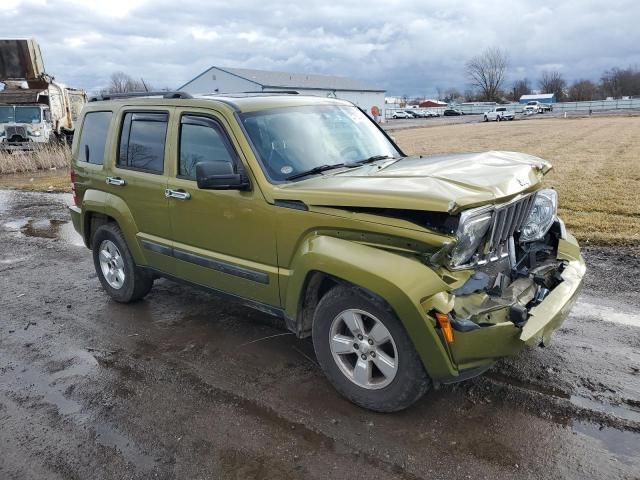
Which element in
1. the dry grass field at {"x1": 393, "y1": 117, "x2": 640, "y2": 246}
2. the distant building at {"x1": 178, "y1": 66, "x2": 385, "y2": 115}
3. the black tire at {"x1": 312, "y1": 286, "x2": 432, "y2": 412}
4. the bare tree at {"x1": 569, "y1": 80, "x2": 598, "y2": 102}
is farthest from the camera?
the bare tree at {"x1": 569, "y1": 80, "x2": 598, "y2": 102}

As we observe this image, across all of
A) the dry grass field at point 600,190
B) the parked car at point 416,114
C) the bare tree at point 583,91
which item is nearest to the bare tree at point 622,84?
the bare tree at point 583,91

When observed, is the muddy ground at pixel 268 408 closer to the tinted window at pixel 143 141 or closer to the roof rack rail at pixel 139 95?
the tinted window at pixel 143 141

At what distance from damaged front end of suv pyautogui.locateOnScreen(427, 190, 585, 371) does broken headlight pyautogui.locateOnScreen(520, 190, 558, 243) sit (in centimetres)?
2

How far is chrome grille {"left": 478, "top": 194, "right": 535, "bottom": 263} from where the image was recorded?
3.33 m

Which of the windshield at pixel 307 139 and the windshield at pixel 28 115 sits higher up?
the windshield at pixel 28 115

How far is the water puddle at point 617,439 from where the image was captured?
294 centimetres

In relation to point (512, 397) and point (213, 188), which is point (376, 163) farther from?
point (512, 397)

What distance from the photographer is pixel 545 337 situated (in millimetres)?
3232

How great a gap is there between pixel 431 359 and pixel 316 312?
87 centimetres

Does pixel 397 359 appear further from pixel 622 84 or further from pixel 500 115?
pixel 622 84

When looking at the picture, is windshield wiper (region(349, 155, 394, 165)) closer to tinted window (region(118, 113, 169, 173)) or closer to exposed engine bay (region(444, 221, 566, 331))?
exposed engine bay (region(444, 221, 566, 331))

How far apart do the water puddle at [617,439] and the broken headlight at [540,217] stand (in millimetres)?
1325

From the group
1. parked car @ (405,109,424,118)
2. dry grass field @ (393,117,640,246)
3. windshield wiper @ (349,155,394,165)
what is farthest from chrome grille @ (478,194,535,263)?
parked car @ (405,109,424,118)

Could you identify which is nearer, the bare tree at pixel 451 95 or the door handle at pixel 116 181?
the door handle at pixel 116 181
